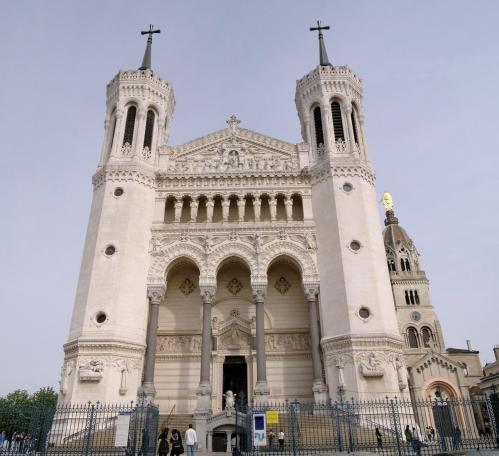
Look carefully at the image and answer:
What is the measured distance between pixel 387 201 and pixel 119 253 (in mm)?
52182

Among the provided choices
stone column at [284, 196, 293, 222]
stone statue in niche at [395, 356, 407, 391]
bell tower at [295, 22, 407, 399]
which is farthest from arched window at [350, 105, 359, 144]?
stone statue in niche at [395, 356, 407, 391]

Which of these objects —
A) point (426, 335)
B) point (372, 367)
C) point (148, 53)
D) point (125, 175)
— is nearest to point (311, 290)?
point (372, 367)

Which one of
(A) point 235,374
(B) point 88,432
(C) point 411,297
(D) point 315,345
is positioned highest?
(C) point 411,297

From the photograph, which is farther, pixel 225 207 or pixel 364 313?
pixel 225 207

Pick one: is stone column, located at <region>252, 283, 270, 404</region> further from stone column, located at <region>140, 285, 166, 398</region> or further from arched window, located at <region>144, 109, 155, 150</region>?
arched window, located at <region>144, 109, 155, 150</region>

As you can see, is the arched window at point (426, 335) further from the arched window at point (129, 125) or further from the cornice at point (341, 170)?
the arched window at point (129, 125)

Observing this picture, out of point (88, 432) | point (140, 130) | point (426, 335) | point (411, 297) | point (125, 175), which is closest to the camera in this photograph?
point (88, 432)

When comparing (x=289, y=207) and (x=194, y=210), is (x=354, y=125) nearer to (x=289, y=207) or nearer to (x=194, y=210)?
(x=289, y=207)

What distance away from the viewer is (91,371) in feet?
67.5

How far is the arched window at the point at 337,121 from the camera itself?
91.3 feet

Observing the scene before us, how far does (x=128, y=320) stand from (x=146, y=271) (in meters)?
2.87

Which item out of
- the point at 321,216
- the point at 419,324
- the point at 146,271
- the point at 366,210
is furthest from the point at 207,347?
the point at 419,324

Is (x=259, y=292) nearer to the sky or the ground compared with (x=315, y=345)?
nearer to the sky

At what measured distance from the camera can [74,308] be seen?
902 inches
